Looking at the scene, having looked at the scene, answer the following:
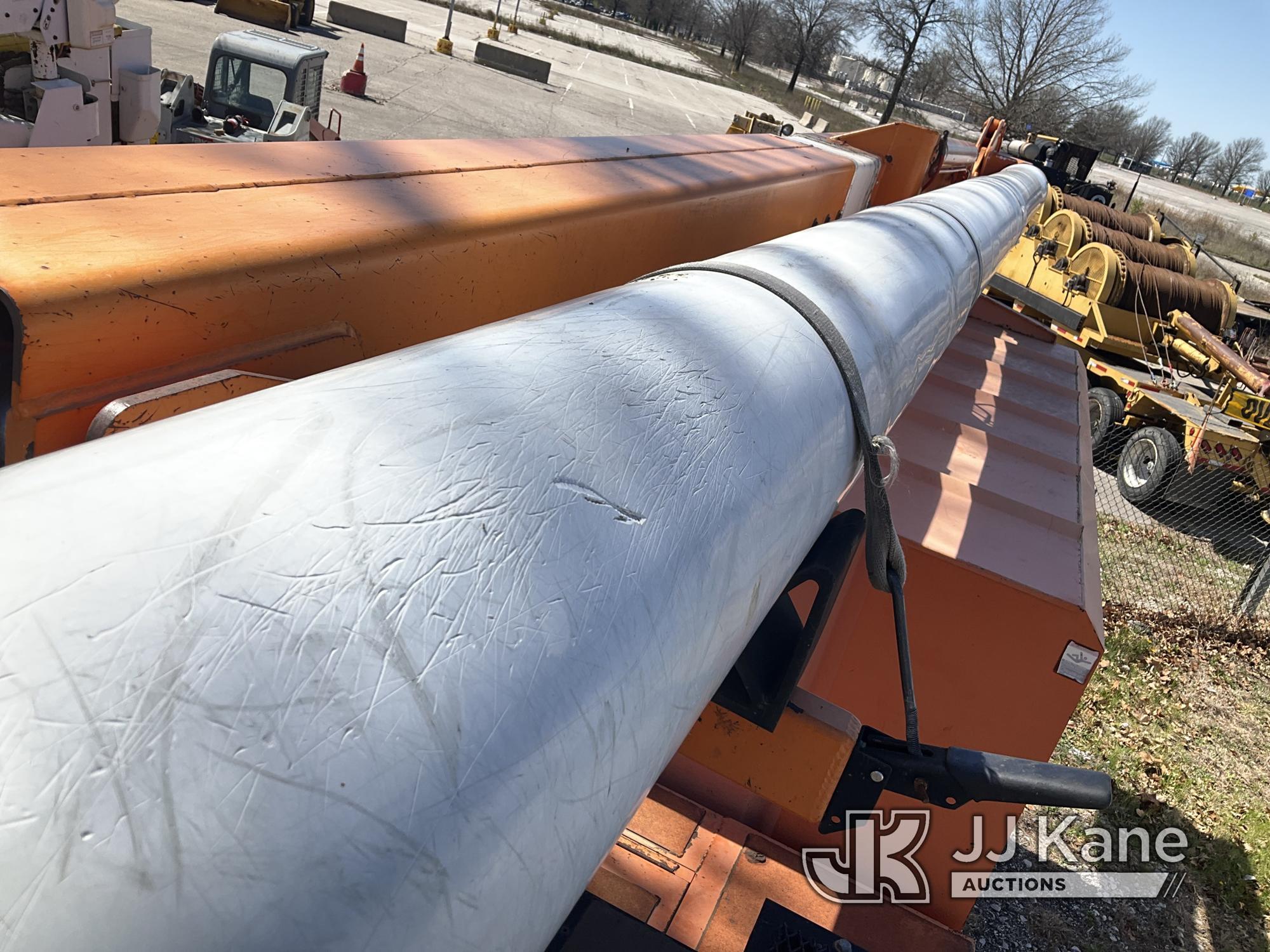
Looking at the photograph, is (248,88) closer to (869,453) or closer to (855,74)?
(869,453)

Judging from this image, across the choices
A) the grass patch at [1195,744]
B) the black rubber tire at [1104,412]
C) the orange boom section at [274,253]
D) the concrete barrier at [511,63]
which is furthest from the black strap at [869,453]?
the concrete barrier at [511,63]

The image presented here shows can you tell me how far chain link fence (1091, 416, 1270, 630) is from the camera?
7.79m

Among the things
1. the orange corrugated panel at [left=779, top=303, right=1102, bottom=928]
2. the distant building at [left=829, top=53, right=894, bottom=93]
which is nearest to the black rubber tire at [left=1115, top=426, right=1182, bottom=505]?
the orange corrugated panel at [left=779, top=303, right=1102, bottom=928]

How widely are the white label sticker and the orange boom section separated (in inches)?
75.3

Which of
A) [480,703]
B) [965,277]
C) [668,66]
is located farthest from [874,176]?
[668,66]

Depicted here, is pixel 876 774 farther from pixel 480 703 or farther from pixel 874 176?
pixel 874 176

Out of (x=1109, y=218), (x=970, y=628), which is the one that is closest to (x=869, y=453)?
(x=970, y=628)

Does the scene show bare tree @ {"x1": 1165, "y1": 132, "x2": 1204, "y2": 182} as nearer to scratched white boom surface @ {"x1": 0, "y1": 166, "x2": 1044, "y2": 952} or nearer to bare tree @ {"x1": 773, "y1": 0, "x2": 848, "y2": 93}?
bare tree @ {"x1": 773, "y1": 0, "x2": 848, "y2": 93}

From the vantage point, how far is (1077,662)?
10.3ft

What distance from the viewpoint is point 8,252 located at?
1116mm

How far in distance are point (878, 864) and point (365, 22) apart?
33757mm

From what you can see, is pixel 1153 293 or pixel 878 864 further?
pixel 1153 293

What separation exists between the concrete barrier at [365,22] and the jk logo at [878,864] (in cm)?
3290

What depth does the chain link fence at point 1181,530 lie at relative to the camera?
7.79 metres
